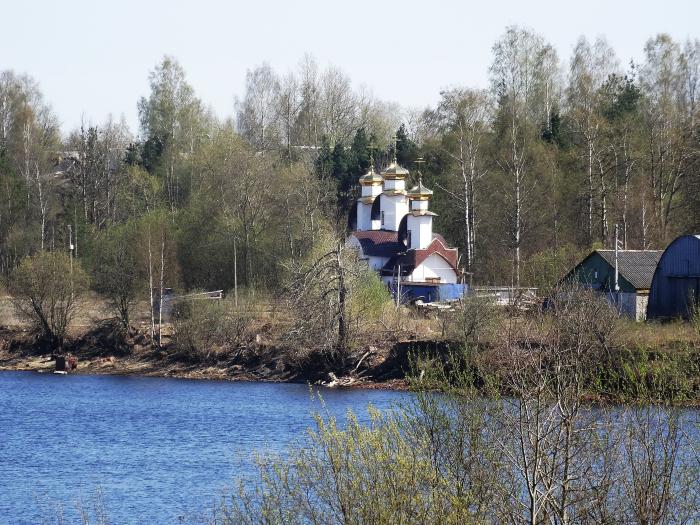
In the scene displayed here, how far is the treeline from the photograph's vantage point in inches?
2242

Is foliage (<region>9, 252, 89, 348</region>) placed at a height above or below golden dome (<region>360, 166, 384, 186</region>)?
below

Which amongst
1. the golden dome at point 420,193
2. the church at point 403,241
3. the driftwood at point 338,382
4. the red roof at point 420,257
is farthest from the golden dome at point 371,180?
the driftwood at point 338,382

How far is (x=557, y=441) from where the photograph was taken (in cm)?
1506

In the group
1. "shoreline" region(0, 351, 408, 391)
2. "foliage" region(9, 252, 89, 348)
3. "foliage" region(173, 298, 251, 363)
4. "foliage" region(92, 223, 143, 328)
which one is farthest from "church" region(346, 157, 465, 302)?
"foliage" region(9, 252, 89, 348)

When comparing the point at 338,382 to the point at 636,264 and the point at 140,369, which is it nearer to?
the point at 140,369

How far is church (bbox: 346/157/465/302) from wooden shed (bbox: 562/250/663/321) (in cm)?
842

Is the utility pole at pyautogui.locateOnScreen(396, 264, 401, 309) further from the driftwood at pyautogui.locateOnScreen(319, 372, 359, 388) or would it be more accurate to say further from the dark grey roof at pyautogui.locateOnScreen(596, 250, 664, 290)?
the dark grey roof at pyautogui.locateOnScreen(596, 250, 664, 290)

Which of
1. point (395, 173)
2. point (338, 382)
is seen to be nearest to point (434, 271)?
point (395, 173)

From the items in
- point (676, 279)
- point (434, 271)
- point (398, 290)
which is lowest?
point (398, 290)

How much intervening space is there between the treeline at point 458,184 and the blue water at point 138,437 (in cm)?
902

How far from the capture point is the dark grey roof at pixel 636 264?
4535 centimetres

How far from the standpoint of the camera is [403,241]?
59750 mm

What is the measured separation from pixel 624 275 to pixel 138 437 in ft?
65.8

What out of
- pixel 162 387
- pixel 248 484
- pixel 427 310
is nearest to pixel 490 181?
pixel 427 310
